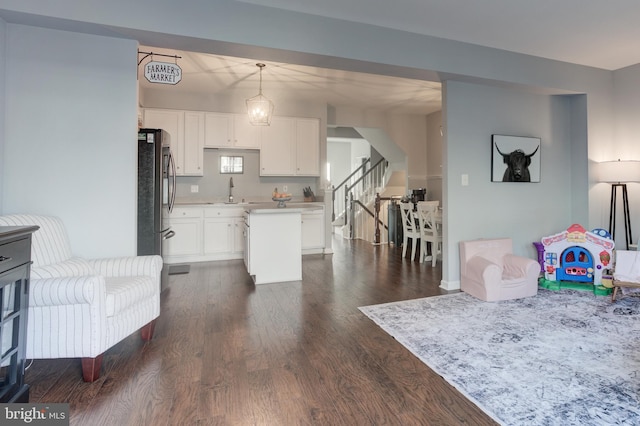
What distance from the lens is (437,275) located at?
4.58 metres

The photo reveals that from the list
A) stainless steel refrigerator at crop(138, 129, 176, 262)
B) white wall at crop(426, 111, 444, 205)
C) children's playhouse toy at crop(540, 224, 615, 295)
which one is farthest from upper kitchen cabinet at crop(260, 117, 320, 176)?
children's playhouse toy at crop(540, 224, 615, 295)

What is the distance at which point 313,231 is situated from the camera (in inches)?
238

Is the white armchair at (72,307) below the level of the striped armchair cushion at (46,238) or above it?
below

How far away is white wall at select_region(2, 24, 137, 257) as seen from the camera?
250 cm

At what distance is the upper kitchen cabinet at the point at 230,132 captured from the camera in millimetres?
5672

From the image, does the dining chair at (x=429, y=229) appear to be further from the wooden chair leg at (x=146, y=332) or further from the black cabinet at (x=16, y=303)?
the black cabinet at (x=16, y=303)

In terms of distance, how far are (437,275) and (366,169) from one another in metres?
5.61

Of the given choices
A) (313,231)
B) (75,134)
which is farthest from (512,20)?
(313,231)

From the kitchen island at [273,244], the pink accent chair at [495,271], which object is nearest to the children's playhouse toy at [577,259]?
the pink accent chair at [495,271]

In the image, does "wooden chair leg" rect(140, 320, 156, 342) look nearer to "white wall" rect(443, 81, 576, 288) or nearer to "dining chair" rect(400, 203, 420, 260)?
"white wall" rect(443, 81, 576, 288)

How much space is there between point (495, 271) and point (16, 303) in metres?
3.72
